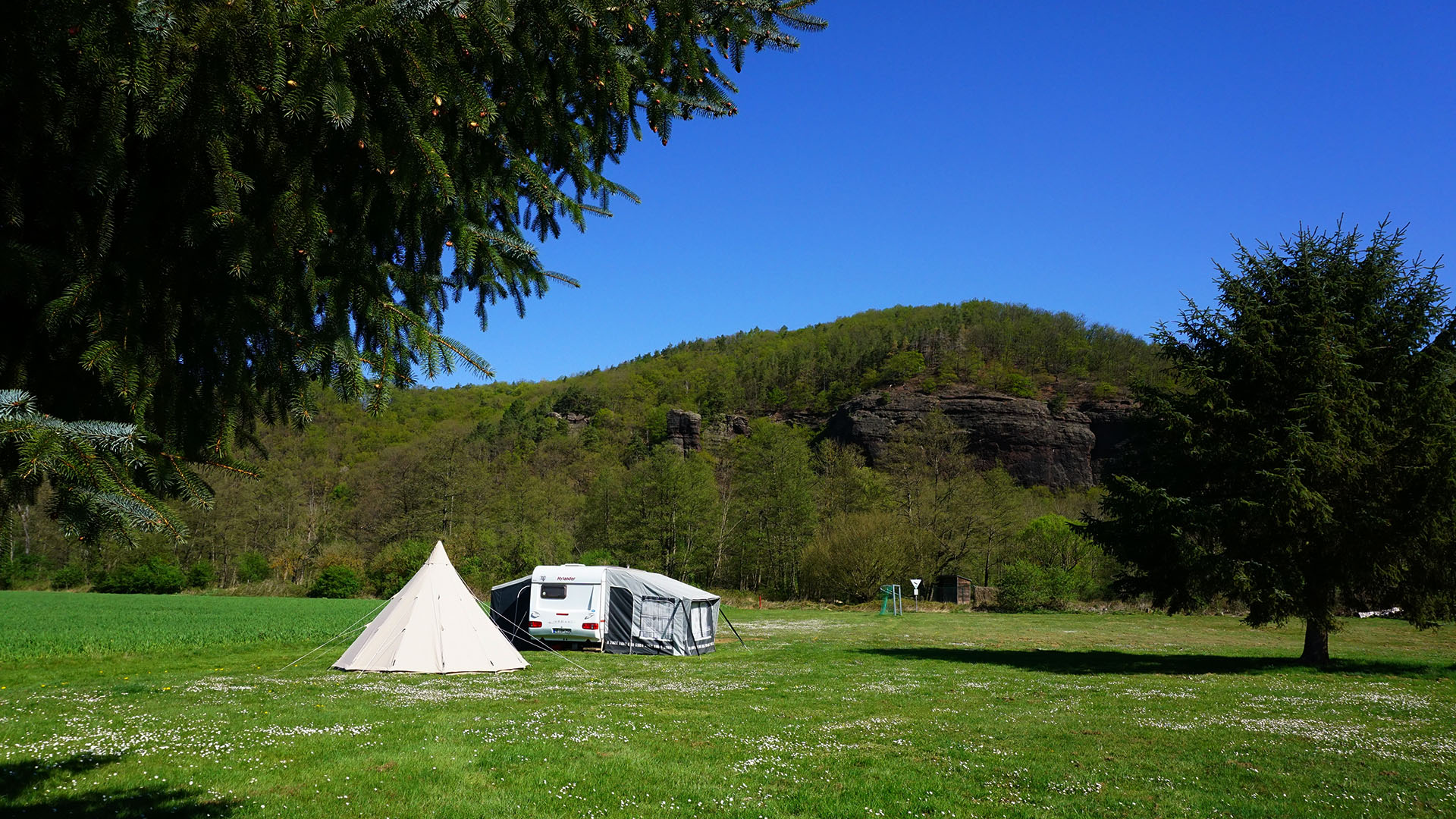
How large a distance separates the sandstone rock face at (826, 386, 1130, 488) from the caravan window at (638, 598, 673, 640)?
89899 millimetres

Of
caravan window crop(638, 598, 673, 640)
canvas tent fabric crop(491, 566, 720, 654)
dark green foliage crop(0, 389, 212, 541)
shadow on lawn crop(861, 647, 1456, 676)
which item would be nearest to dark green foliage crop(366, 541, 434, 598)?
canvas tent fabric crop(491, 566, 720, 654)

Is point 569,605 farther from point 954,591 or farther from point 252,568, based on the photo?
point 252,568

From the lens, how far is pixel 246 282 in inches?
142

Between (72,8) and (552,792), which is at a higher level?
(72,8)

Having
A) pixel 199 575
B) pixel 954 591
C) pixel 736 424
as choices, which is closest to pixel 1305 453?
pixel 954 591

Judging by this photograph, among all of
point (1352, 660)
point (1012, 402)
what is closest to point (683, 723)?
point (1352, 660)

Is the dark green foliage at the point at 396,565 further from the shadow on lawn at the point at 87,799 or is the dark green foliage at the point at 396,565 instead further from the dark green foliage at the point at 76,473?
the dark green foliage at the point at 76,473

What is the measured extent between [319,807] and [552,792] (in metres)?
1.79

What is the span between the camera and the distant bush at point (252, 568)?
5562cm

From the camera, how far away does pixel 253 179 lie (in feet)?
11.6

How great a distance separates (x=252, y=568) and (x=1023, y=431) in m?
94.2

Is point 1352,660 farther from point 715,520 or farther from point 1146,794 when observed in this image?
point 715,520

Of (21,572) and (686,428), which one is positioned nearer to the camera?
(21,572)

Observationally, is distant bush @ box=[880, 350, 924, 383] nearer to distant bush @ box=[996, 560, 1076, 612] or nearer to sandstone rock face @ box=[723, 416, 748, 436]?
sandstone rock face @ box=[723, 416, 748, 436]
